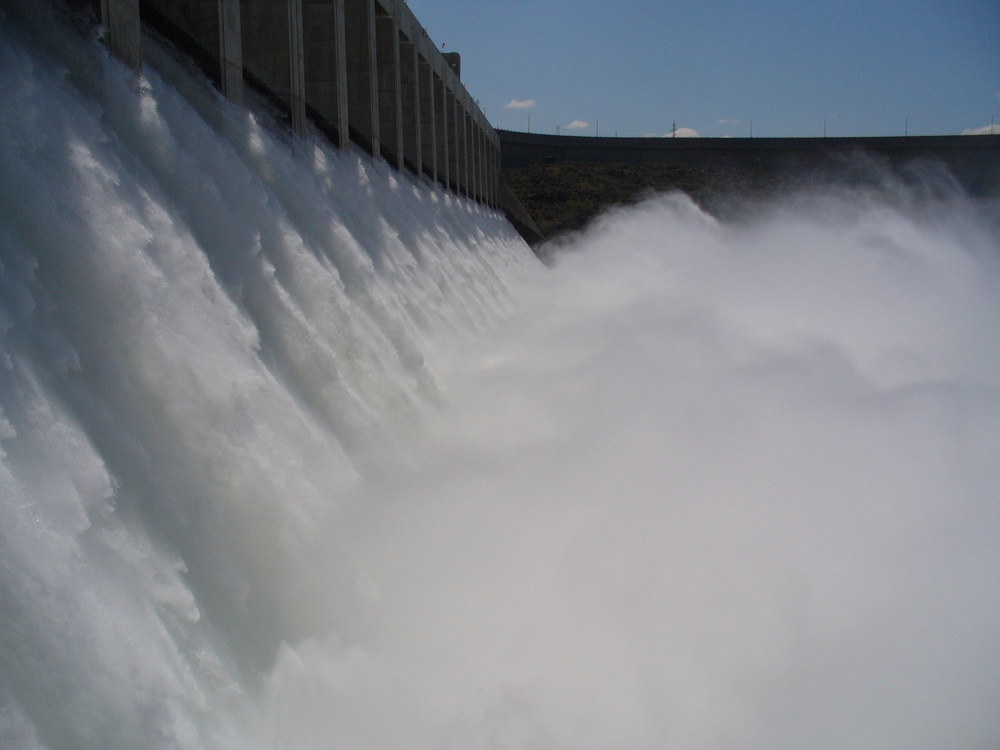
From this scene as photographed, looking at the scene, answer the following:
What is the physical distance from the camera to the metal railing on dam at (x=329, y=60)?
420 inches

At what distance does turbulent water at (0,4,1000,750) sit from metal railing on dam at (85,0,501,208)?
1113 millimetres

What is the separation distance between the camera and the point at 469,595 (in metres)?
5.80

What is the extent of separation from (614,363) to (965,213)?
52.4 metres

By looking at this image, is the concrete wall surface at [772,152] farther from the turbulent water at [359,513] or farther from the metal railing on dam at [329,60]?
the turbulent water at [359,513]

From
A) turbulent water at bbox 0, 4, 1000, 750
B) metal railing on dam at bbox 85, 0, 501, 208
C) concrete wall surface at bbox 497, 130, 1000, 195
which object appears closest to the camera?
turbulent water at bbox 0, 4, 1000, 750

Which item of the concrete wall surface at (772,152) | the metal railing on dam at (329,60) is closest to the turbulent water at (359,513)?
the metal railing on dam at (329,60)

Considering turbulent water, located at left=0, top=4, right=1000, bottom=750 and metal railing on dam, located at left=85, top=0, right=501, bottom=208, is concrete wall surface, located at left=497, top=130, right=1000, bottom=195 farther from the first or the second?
turbulent water, located at left=0, top=4, right=1000, bottom=750

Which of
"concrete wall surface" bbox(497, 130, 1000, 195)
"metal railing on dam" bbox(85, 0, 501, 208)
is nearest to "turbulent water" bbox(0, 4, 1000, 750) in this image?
"metal railing on dam" bbox(85, 0, 501, 208)

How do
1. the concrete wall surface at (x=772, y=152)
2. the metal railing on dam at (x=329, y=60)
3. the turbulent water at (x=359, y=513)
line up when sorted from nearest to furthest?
the turbulent water at (x=359, y=513)
the metal railing on dam at (x=329, y=60)
the concrete wall surface at (x=772, y=152)

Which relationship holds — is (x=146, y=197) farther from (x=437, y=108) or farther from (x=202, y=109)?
(x=437, y=108)

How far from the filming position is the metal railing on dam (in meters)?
10.7

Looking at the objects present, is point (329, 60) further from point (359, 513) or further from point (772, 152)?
point (772, 152)

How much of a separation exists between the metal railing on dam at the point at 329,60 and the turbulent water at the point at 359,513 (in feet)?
3.65

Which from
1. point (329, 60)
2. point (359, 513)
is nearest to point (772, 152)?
point (329, 60)
